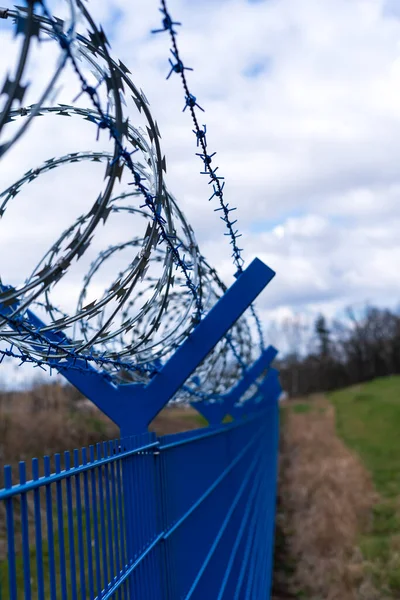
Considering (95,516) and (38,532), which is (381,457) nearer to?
(95,516)

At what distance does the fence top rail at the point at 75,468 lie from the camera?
1733mm

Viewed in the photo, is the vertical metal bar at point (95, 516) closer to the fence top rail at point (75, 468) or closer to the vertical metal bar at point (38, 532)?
the fence top rail at point (75, 468)

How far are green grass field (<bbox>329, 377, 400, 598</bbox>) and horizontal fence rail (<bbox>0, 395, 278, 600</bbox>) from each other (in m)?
3.61

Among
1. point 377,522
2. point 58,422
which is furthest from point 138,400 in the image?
point 58,422

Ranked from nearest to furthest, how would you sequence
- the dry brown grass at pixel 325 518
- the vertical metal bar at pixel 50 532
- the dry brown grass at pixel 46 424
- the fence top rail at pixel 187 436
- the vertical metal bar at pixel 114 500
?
the vertical metal bar at pixel 50 532, the vertical metal bar at pixel 114 500, the fence top rail at pixel 187 436, the dry brown grass at pixel 325 518, the dry brown grass at pixel 46 424

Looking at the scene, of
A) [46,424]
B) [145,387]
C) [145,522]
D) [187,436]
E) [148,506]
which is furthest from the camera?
[46,424]

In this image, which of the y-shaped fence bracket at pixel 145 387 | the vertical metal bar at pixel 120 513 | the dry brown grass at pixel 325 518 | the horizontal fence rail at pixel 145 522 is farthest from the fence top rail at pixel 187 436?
the dry brown grass at pixel 325 518

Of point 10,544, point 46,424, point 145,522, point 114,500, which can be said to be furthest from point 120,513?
point 46,424

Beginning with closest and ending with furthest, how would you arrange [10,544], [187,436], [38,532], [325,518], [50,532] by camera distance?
[10,544], [38,532], [50,532], [187,436], [325,518]

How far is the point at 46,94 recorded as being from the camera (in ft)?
5.51

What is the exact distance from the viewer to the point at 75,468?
89.7 inches

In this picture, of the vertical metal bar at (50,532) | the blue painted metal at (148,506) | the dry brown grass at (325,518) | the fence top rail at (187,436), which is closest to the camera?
the vertical metal bar at (50,532)

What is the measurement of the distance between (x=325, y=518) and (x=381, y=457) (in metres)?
8.88

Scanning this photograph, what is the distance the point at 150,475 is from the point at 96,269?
1.39 meters
